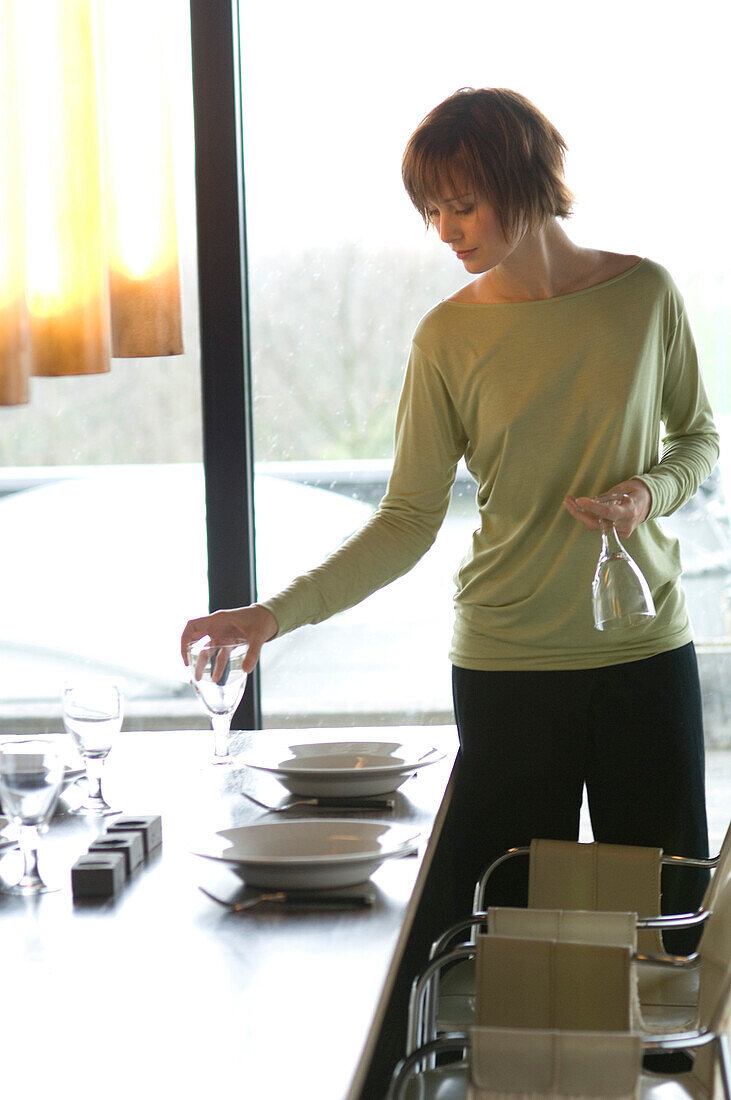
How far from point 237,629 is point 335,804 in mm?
337

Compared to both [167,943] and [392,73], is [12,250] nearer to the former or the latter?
[167,943]

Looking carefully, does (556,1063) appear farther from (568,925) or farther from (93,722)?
(93,722)

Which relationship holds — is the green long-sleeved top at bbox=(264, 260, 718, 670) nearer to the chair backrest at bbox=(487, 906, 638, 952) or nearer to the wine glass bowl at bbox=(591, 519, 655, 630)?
the wine glass bowl at bbox=(591, 519, 655, 630)

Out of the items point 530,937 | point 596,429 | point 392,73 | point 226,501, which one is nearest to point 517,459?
point 596,429

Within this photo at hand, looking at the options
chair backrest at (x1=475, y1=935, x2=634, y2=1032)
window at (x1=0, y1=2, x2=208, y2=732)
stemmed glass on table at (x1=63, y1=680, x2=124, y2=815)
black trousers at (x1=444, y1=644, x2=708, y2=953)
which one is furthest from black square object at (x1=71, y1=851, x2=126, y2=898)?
window at (x1=0, y1=2, x2=208, y2=732)

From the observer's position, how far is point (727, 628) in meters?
2.86

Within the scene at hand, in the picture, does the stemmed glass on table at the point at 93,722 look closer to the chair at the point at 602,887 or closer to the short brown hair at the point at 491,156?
the chair at the point at 602,887

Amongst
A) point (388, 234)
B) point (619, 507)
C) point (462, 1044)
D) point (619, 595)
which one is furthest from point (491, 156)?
point (462, 1044)

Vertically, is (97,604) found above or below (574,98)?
below

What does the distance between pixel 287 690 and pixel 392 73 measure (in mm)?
1425

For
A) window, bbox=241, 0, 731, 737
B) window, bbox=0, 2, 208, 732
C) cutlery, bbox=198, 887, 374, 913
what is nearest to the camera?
cutlery, bbox=198, 887, 374, 913

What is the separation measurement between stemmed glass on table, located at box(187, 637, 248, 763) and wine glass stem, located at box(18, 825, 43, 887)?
1.32 ft

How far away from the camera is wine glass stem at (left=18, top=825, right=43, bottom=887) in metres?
1.44

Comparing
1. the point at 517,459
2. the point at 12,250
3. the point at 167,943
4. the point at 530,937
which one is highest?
the point at 12,250
